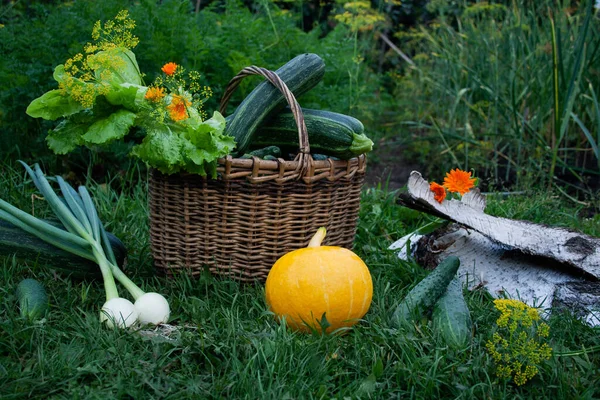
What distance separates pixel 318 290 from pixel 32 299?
1024 millimetres

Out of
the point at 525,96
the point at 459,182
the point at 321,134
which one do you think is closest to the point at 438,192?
the point at 459,182

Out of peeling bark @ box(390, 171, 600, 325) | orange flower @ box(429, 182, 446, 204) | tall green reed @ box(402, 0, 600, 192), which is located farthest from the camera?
tall green reed @ box(402, 0, 600, 192)

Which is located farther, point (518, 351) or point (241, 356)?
point (241, 356)

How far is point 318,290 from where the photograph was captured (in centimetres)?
211

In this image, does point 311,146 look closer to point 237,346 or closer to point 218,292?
point 218,292

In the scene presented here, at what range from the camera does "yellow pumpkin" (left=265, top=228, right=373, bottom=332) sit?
2.11 m

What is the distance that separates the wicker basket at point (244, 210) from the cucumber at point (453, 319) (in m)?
0.63

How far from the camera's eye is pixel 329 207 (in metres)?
2.62

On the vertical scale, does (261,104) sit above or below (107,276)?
above

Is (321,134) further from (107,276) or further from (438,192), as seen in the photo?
(107,276)

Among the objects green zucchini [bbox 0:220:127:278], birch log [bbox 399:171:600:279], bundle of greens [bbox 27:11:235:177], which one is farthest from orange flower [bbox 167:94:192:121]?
birch log [bbox 399:171:600:279]

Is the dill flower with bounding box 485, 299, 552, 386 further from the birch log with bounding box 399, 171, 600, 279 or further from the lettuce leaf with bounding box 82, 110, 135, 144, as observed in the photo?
the lettuce leaf with bounding box 82, 110, 135, 144

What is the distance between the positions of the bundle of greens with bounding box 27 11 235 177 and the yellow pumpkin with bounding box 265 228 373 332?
20.1 inches

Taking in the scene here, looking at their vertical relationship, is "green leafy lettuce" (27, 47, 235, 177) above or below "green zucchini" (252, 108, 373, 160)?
above
